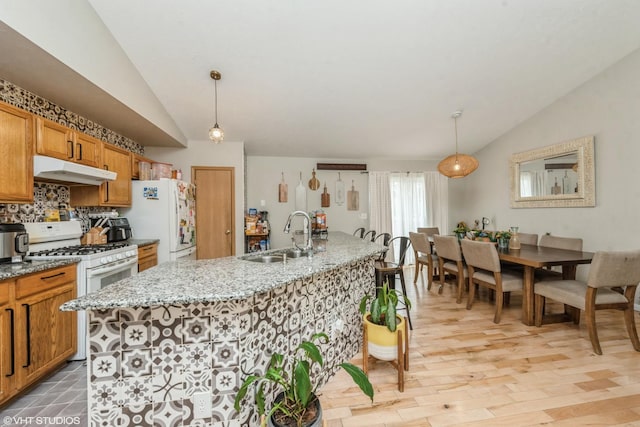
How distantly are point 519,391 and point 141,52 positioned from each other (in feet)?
13.8

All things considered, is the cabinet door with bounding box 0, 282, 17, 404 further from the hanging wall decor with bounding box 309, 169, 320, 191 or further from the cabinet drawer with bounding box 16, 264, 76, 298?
the hanging wall decor with bounding box 309, 169, 320, 191

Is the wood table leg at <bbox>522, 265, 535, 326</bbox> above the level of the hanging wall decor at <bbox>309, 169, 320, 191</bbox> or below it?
below

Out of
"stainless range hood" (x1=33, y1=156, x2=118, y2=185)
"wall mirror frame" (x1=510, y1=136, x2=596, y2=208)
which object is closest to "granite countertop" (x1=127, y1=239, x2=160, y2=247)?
"stainless range hood" (x1=33, y1=156, x2=118, y2=185)

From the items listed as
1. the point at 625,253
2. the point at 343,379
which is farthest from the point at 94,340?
the point at 625,253

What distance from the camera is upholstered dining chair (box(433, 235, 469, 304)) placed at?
327 centimetres

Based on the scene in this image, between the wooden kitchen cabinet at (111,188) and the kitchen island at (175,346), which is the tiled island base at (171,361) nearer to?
the kitchen island at (175,346)

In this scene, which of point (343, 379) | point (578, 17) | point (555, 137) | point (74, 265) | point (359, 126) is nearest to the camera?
point (343, 379)

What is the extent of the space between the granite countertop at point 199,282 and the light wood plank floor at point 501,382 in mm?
872

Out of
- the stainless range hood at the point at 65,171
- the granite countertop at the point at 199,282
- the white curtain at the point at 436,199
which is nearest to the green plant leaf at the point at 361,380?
the granite countertop at the point at 199,282

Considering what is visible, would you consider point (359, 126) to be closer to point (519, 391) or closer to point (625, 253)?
point (625, 253)

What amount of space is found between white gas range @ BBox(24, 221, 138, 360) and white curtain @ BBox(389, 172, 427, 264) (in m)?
4.57

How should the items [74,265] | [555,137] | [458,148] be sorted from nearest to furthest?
[74,265] < [555,137] < [458,148]

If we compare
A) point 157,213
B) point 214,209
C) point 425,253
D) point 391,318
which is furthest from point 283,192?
point 391,318

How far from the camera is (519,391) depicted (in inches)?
67.1
